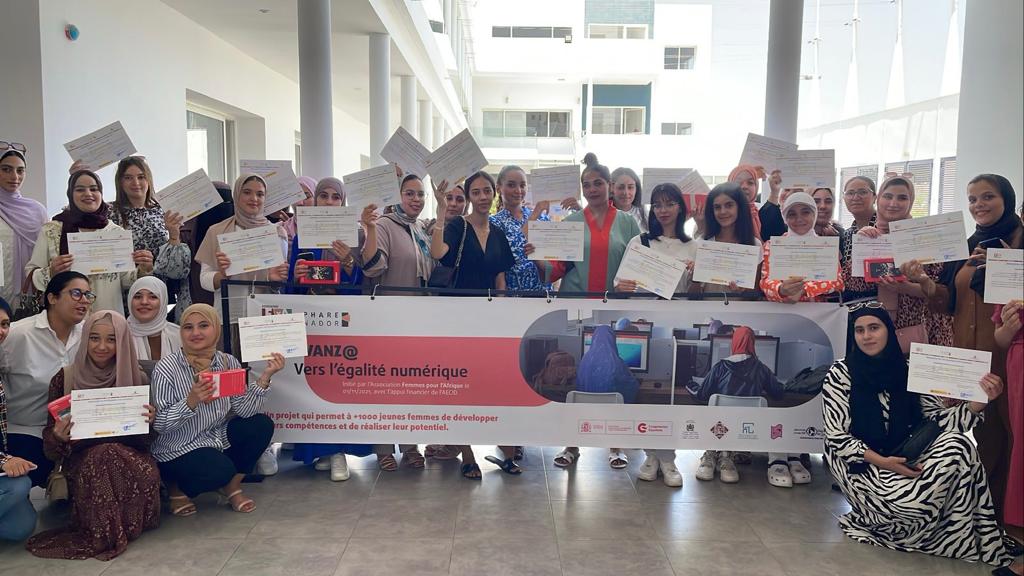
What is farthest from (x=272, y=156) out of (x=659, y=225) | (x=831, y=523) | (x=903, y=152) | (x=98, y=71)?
(x=903, y=152)

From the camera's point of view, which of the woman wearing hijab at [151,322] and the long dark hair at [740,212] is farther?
the long dark hair at [740,212]

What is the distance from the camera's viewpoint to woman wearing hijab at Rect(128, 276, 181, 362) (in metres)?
3.25

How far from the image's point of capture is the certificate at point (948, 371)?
2672 mm

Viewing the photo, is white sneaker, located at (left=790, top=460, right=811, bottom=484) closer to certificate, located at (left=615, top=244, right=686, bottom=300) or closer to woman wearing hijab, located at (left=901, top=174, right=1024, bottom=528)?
woman wearing hijab, located at (left=901, top=174, right=1024, bottom=528)

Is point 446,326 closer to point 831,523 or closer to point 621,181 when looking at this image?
point 621,181

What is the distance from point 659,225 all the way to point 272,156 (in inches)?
357

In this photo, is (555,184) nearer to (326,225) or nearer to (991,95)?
(326,225)

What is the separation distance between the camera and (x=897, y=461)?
2766 mm

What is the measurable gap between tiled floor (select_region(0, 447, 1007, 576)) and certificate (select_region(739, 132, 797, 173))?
6.22 feet

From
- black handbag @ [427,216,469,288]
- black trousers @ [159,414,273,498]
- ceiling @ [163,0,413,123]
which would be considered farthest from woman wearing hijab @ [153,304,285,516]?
ceiling @ [163,0,413,123]

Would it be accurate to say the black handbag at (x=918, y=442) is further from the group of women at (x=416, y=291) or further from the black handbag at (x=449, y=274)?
the black handbag at (x=449, y=274)

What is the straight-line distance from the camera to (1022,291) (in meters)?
2.72

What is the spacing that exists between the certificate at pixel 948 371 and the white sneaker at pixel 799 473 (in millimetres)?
977

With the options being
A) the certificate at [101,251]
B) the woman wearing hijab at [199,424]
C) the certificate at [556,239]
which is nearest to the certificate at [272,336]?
the woman wearing hijab at [199,424]
